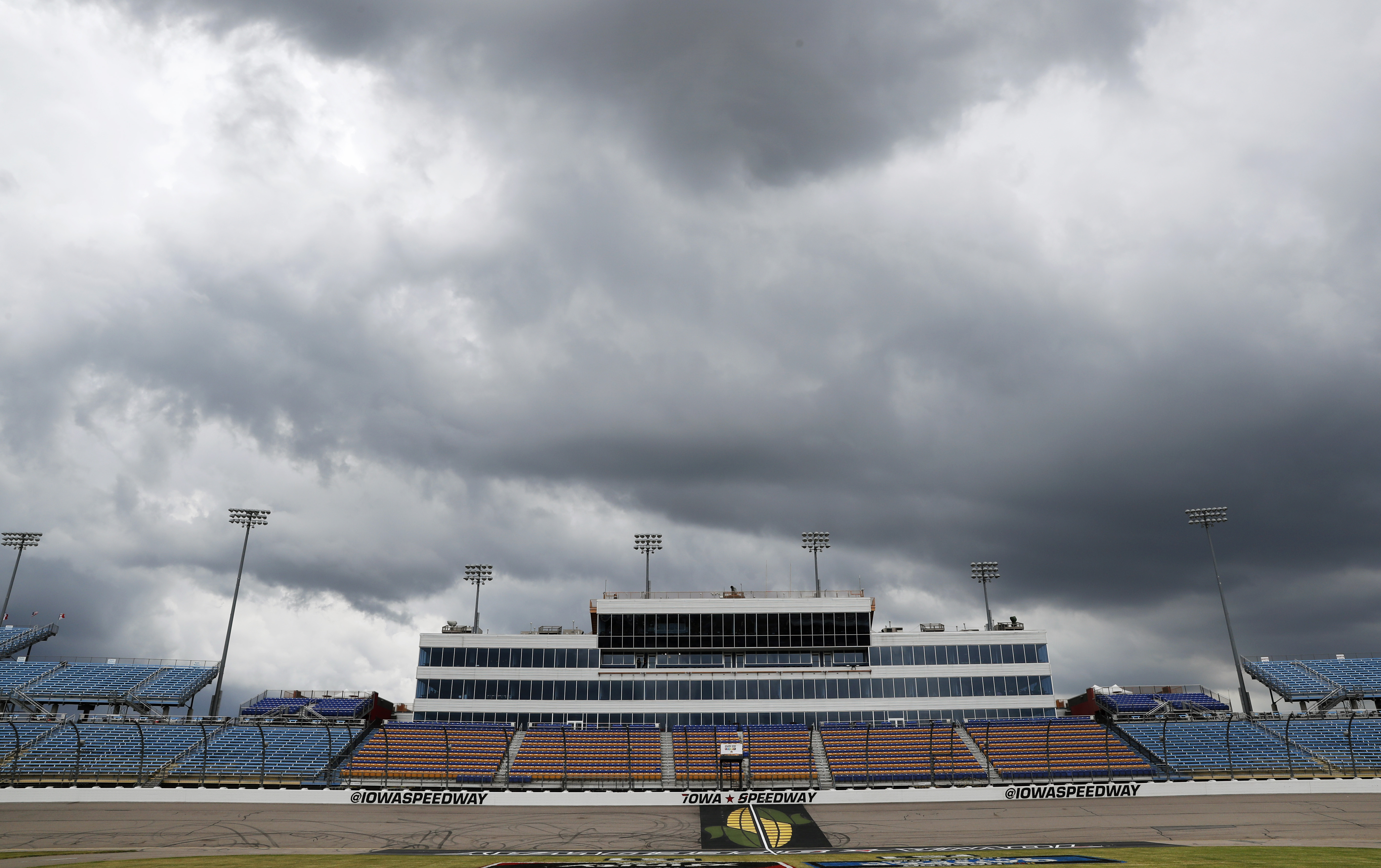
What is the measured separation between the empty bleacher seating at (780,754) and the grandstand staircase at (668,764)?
611 centimetres

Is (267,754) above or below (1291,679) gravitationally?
below

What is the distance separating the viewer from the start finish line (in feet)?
195

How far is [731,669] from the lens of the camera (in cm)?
7994

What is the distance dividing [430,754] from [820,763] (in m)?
33.4

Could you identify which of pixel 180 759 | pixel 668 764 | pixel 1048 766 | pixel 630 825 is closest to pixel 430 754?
pixel 180 759

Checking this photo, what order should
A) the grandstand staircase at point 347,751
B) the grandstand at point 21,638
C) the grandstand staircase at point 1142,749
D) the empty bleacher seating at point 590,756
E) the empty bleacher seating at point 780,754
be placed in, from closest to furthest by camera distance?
the empty bleacher seating at point 590,756 → the grandstand staircase at point 347,751 → the empty bleacher seating at point 780,754 → the grandstand staircase at point 1142,749 → the grandstand at point 21,638

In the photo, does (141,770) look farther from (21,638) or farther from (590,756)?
(21,638)

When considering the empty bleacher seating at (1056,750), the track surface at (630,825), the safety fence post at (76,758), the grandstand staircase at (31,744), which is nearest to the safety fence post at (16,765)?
the grandstand staircase at (31,744)

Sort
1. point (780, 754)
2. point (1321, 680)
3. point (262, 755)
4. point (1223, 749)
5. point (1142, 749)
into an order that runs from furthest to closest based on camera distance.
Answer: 1. point (1321, 680)
2. point (1142, 749)
3. point (780, 754)
4. point (1223, 749)
5. point (262, 755)

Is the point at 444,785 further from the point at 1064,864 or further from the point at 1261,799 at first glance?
the point at 1261,799

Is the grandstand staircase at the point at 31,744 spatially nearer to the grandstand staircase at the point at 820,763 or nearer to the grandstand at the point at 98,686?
the grandstand at the point at 98,686

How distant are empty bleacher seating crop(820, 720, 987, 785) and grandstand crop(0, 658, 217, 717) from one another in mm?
64015

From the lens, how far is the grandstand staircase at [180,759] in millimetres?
63231

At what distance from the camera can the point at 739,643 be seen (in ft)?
264
